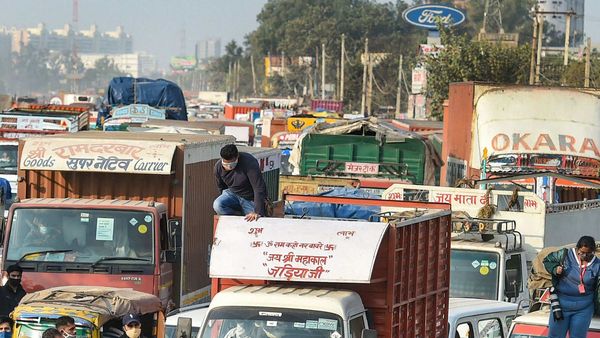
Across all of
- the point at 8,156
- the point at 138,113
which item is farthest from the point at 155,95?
the point at 8,156

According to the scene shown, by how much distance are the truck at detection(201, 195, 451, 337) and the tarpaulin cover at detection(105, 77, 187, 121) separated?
3131 centimetres

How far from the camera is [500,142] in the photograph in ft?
83.8

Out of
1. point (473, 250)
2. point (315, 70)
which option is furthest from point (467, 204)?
point (315, 70)

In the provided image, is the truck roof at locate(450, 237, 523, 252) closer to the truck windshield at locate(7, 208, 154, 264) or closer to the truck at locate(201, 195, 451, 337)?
the truck windshield at locate(7, 208, 154, 264)

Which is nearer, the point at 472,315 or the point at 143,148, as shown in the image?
the point at 472,315

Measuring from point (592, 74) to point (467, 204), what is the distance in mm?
43295

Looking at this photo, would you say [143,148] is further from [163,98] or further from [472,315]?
[163,98]

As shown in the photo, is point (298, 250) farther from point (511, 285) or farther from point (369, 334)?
point (511, 285)

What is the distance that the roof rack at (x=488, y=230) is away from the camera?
16.5 m

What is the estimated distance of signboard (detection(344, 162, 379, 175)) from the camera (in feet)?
94.2

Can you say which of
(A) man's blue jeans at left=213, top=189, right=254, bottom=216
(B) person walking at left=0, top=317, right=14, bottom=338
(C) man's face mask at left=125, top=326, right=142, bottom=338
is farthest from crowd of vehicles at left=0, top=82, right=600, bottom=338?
(C) man's face mask at left=125, top=326, right=142, bottom=338

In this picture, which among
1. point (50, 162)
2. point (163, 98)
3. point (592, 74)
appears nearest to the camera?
point (50, 162)

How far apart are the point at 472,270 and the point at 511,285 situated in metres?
0.48

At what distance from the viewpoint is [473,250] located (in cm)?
1612
